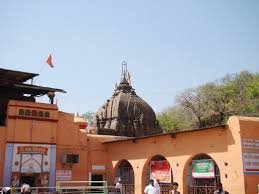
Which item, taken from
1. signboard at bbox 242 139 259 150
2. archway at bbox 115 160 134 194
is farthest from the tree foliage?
signboard at bbox 242 139 259 150

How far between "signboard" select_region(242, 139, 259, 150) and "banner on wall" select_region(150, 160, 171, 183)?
229 inches

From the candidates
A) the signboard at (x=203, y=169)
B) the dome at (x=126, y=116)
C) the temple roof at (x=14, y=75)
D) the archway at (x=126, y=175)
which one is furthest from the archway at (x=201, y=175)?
the dome at (x=126, y=116)

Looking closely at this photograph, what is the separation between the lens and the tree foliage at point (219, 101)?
4053 centimetres

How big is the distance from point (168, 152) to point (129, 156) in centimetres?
389

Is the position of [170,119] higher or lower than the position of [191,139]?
higher

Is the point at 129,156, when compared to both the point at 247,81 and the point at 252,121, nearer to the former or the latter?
the point at 252,121

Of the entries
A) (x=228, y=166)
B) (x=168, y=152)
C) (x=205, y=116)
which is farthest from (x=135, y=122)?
(x=228, y=166)

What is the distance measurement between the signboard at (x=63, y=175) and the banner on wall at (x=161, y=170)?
A: 567cm

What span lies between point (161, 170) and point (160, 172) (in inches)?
6.7

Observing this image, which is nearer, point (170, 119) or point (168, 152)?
point (168, 152)

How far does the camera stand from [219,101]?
1769 inches

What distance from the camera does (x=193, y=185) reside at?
63.9 feet

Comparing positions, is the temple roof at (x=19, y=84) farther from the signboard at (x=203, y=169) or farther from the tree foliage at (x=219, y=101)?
the tree foliage at (x=219, y=101)

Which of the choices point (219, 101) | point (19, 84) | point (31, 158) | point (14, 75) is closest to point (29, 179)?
point (31, 158)
